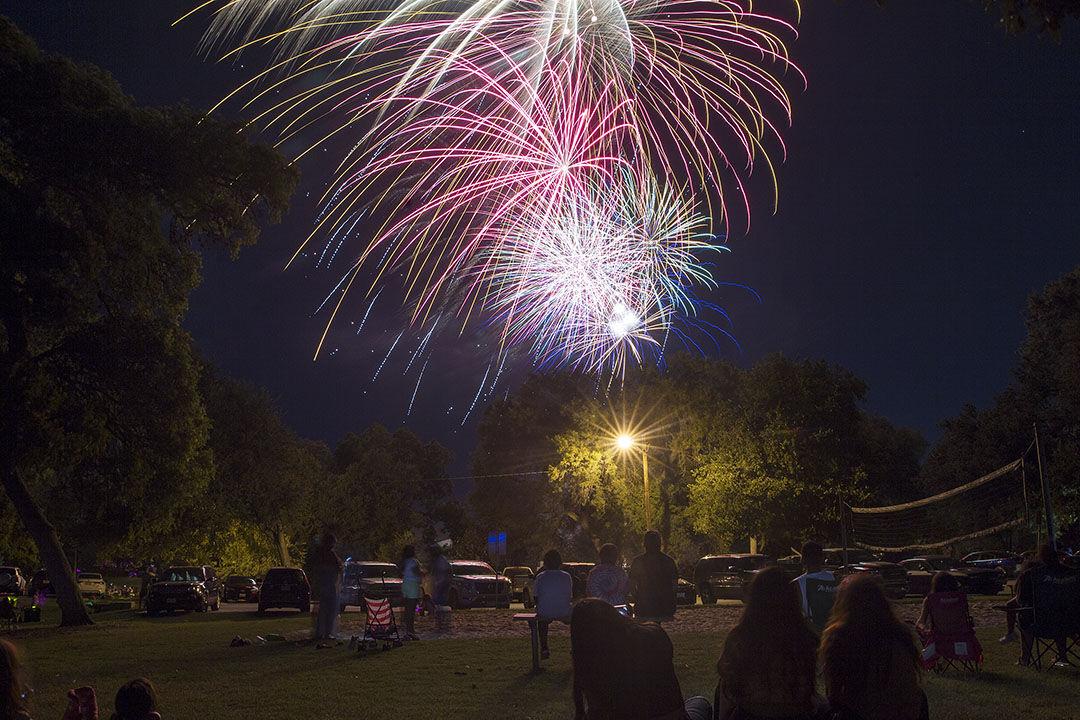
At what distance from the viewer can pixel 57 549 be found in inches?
997

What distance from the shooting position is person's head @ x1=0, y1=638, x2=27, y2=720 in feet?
14.9

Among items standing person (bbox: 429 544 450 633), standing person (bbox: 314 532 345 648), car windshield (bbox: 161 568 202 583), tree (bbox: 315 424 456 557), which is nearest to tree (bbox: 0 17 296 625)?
car windshield (bbox: 161 568 202 583)

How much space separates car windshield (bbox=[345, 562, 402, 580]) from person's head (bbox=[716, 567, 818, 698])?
27903 millimetres

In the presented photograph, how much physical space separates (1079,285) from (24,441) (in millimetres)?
44247

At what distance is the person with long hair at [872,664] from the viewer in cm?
488

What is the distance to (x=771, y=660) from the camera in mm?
4738

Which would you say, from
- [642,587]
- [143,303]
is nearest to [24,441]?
[143,303]

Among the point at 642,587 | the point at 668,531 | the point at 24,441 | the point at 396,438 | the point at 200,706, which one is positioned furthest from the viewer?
the point at 396,438

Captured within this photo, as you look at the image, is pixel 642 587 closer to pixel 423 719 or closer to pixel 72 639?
pixel 423 719

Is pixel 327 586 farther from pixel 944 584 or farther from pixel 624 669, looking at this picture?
pixel 624 669

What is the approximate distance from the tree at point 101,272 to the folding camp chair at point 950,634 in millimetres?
20358

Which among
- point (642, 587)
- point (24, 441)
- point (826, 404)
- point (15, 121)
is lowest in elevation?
point (642, 587)

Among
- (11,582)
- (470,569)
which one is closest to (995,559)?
(470,569)

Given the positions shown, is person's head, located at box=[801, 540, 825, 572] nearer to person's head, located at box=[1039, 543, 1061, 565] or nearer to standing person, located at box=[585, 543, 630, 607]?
standing person, located at box=[585, 543, 630, 607]
